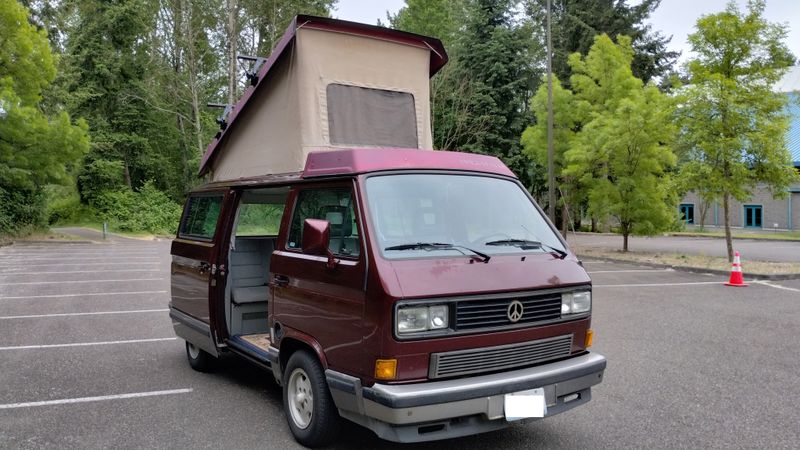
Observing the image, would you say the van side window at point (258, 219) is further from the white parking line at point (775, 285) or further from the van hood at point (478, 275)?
the white parking line at point (775, 285)

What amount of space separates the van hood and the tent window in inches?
109

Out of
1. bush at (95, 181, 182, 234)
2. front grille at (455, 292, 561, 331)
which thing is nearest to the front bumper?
front grille at (455, 292, 561, 331)

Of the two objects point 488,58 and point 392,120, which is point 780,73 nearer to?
point 392,120

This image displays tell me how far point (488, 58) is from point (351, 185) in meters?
29.2

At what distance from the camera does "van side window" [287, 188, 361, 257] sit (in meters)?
4.20

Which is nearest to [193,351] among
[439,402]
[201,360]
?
[201,360]

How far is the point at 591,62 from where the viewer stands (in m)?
23.4

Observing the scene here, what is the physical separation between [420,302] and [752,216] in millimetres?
42153

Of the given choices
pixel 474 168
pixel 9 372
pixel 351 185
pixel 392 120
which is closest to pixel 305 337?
pixel 351 185

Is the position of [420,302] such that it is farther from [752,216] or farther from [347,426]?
[752,216]

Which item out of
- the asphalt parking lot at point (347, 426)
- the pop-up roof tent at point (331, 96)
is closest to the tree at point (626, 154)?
the asphalt parking lot at point (347, 426)

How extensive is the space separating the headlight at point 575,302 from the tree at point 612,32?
34.3m

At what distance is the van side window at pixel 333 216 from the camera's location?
13.8ft

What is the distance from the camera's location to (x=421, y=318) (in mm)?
3709
